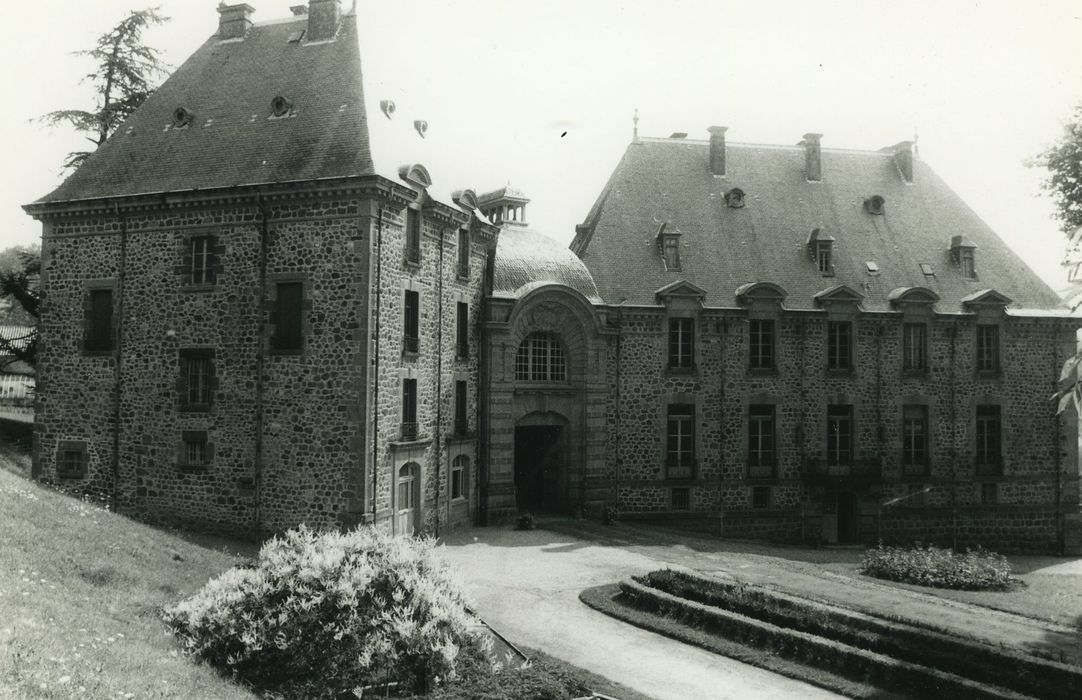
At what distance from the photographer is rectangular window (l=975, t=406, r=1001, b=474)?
34000 millimetres

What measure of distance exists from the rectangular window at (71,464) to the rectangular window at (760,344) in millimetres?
21744

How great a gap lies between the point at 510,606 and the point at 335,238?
1012 cm

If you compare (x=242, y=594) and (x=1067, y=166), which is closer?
(x=242, y=594)

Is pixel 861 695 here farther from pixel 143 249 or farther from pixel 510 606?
pixel 143 249

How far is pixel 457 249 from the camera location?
27.4 metres

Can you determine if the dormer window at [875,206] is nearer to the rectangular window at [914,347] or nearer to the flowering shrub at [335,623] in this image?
the rectangular window at [914,347]

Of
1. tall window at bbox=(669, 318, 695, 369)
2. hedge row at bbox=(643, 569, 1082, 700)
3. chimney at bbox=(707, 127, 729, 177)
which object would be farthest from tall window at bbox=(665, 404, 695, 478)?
hedge row at bbox=(643, 569, 1082, 700)

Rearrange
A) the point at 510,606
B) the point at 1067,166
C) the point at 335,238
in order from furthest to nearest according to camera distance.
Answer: the point at 1067,166, the point at 335,238, the point at 510,606

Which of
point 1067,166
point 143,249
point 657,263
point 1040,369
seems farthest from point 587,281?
point 1040,369

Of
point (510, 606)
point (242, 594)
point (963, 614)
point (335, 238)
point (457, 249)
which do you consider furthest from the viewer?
point (457, 249)

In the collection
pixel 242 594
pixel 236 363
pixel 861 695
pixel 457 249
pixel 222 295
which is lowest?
pixel 861 695

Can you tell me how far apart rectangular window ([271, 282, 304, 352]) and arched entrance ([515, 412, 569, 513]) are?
9178 mm

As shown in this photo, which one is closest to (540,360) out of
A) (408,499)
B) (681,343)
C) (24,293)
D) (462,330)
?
(462,330)

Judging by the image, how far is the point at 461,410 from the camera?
2794 cm
